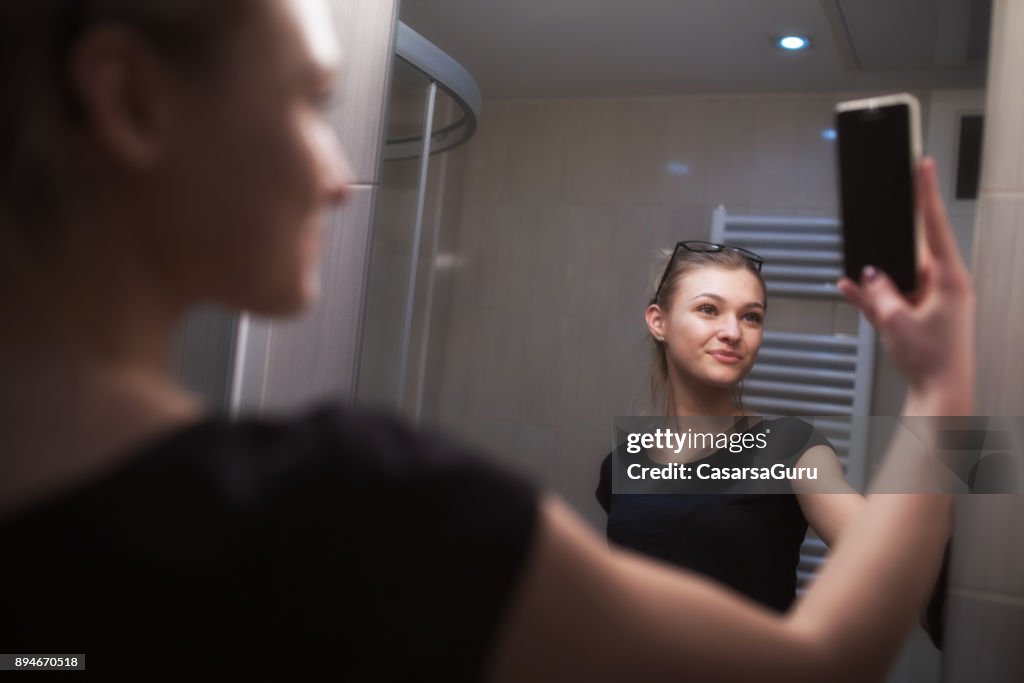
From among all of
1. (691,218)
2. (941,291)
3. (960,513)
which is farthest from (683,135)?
(941,291)

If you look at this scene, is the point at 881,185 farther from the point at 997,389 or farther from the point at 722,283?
the point at 722,283

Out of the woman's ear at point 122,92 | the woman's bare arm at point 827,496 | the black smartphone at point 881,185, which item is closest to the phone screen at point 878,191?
the black smartphone at point 881,185

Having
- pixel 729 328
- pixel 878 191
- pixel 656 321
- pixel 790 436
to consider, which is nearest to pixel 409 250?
pixel 656 321

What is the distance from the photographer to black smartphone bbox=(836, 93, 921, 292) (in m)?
0.52

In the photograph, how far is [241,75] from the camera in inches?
14.1

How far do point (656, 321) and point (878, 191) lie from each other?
0.62 m

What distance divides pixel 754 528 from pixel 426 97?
78cm

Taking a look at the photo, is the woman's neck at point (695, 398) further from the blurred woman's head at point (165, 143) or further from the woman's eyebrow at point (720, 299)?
the blurred woman's head at point (165, 143)

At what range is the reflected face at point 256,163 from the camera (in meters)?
0.36

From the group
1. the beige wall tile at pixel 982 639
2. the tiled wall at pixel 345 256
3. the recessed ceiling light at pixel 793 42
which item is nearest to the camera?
the beige wall tile at pixel 982 639

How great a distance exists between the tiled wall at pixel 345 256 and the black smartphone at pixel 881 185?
77 cm

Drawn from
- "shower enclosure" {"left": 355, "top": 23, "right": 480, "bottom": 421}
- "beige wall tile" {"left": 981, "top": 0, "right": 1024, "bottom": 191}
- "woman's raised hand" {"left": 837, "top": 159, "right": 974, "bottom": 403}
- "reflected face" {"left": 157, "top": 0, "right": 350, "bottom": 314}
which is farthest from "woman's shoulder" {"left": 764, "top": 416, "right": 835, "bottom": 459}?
"reflected face" {"left": 157, "top": 0, "right": 350, "bottom": 314}

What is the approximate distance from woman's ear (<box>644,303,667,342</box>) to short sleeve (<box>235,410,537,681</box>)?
87cm

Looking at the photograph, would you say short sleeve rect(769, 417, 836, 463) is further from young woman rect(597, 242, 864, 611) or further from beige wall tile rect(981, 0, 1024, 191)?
beige wall tile rect(981, 0, 1024, 191)
